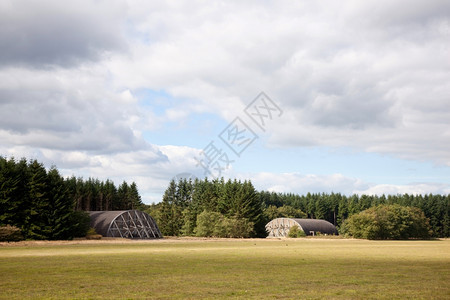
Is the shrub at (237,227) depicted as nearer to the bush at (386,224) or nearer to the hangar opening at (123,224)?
the hangar opening at (123,224)

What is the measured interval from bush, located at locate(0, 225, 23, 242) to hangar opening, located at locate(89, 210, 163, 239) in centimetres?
2368

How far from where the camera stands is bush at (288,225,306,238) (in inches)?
4795

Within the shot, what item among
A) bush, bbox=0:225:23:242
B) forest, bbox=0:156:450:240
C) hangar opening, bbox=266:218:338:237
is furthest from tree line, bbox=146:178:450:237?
bush, bbox=0:225:23:242

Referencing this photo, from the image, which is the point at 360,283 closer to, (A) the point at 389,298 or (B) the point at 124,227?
(A) the point at 389,298

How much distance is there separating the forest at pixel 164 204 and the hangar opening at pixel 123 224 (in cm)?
601

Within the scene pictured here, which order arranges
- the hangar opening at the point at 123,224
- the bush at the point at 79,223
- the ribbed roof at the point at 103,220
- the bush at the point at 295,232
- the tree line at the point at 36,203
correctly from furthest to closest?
1. the bush at the point at 295,232
2. the hangar opening at the point at 123,224
3. the ribbed roof at the point at 103,220
4. the bush at the point at 79,223
5. the tree line at the point at 36,203

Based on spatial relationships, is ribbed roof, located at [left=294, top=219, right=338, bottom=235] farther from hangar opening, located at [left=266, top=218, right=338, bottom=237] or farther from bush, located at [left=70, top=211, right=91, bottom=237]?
bush, located at [left=70, top=211, right=91, bottom=237]

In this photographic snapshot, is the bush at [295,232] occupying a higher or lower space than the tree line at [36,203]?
lower

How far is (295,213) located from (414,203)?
51391 millimetres

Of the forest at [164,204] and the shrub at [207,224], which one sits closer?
the forest at [164,204]

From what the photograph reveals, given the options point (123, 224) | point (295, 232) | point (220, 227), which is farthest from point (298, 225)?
point (123, 224)

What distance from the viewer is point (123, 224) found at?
9038 cm

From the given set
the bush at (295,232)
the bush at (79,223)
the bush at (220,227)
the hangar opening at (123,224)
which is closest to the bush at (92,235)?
the bush at (79,223)

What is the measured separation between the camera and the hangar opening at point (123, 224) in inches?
3440
